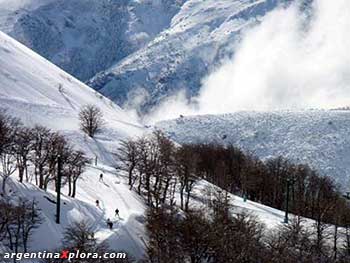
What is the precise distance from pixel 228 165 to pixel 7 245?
3428 inches

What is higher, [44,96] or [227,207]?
[44,96]

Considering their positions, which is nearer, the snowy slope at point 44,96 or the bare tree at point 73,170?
the bare tree at point 73,170

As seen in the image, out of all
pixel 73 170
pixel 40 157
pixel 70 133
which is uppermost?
pixel 70 133

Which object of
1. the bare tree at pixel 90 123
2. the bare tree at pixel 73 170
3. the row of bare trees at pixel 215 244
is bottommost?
the row of bare trees at pixel 215 244

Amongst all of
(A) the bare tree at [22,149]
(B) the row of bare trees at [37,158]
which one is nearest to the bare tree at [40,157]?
(B) the row of bare trees at [37,158]

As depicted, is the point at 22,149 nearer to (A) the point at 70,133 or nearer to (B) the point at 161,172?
(B) the point at 161,172

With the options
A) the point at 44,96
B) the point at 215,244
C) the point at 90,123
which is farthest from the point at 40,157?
the point at 44,96

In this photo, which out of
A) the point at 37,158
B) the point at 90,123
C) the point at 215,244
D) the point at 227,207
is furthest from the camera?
the point at 90,123

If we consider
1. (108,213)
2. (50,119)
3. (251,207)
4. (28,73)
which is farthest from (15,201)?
(28,73)

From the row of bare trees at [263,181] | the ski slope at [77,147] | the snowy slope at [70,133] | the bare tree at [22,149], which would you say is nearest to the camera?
the ski slope at [77,147]

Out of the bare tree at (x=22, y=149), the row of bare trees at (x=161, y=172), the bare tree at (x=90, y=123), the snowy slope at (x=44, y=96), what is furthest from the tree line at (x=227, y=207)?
the snowy slope at (x=44, y=96)

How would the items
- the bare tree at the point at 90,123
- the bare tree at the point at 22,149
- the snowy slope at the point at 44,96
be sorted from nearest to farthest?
the bare tree at the point at 22,149 < the bare tree at the point at 90,123 < the snowy slope at the point at 44,96

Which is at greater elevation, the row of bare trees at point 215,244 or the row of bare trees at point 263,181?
the row of bare trees at point 263,181

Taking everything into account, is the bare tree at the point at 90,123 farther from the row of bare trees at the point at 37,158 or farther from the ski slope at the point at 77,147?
the row of bare trees at the point at 37,158
